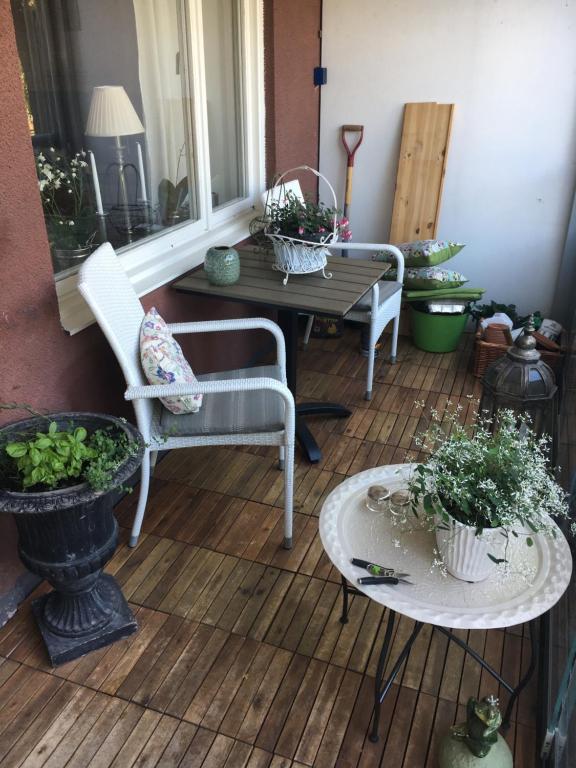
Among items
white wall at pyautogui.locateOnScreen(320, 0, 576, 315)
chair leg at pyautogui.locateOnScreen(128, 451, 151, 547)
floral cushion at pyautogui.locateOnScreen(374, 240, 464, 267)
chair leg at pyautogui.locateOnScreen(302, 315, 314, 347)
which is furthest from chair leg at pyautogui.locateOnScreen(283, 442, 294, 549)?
white wall at pyautogui.locateOnScreen(320, 0, 576, 315)

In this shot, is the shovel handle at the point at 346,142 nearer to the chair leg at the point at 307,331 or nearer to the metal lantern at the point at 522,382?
the chair leg at the point at 307,331

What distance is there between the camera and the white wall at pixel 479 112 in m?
3.27

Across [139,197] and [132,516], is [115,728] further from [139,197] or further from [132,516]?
[139,197]

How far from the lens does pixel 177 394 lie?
76.1 inches

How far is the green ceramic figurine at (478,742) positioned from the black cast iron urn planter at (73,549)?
0.93 metres

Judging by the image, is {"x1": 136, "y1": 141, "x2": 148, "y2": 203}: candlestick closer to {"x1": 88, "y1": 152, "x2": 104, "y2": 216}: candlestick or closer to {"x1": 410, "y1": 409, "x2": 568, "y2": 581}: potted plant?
{"x1": 88, "y1": 152, "x2": 104, "y2": 216}: candlestick

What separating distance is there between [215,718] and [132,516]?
890mm

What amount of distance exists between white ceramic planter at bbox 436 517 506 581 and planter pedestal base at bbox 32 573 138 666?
98 centimetres

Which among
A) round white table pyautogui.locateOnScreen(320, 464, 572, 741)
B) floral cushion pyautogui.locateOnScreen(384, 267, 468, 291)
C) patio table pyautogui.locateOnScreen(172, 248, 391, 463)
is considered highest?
patio table pyautogui.locateOnScreen(172, 248, 391, 463)

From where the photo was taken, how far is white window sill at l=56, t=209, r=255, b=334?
2.07 m

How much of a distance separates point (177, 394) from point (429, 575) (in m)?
0.93

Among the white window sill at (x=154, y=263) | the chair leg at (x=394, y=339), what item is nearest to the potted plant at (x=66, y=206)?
the white window sill at (x=154, y=263)

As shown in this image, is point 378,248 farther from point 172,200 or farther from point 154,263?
point 154,263

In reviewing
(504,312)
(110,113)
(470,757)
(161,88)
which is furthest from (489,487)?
(504,312)
